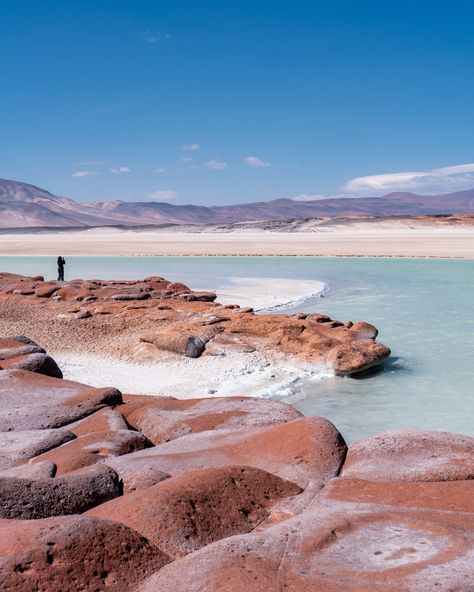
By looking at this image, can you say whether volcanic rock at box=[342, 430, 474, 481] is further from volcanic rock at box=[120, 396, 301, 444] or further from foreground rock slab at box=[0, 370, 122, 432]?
foreground rock slab at box=[0, 370, 122, 432]

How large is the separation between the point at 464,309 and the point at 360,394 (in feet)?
27.7

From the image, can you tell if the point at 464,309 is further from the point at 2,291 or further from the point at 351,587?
the point at 351,587

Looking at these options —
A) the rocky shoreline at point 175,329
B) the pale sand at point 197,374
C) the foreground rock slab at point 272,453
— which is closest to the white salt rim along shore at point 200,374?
the pale sand at point 197,374

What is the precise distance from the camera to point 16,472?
4.14m

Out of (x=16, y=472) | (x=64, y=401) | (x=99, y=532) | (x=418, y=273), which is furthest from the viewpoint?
(x=418, y=273)

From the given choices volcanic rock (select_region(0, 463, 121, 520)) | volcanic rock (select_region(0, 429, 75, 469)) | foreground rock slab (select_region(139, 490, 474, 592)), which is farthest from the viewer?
volcanic rock (select_region(0, 429, 75, 469))

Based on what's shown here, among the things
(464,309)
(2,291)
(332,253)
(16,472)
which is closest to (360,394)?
(16,472)

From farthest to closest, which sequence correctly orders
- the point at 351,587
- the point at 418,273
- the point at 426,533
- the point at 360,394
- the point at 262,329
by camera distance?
the point at 418,273 < the point at 262,329 < the point at 360,394 < the point at 426,533 < the point at 351,587

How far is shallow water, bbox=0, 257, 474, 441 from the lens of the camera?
8203mm

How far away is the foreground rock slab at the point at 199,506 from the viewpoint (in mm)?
2973

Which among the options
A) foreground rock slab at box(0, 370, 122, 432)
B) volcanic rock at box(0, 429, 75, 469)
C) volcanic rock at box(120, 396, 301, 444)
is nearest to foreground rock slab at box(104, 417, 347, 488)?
volcanic rock at box(120, 396, 301, 444)

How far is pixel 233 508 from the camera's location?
3.33 meters

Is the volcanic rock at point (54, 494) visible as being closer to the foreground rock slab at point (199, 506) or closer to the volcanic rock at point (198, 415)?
the foreground rock slab at point (199, 506)

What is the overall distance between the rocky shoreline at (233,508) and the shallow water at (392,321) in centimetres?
297
